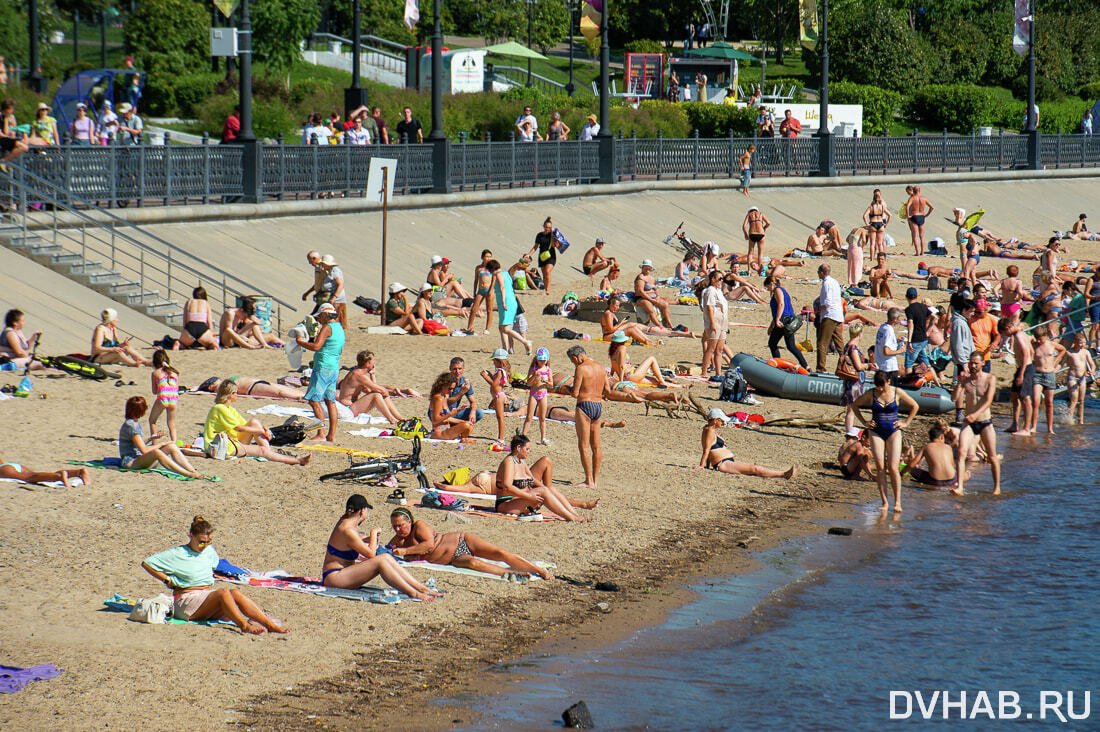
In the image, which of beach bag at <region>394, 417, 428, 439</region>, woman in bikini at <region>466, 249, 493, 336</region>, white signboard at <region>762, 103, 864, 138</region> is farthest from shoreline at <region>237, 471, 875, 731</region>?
white signboard at <region>762, 103, 864, 138</region>

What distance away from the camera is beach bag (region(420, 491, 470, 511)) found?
41.3 feet

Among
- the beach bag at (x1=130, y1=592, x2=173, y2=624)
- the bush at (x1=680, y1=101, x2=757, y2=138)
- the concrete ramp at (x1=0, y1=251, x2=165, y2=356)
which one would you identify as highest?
the bush at (x1=680, y1=101, x2=757, y2=138)

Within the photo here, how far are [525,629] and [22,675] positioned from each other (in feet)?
11.7

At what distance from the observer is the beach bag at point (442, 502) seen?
12.6 m

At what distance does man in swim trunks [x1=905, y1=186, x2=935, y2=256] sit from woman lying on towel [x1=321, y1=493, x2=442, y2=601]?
25.1 meters

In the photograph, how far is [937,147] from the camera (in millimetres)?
41500

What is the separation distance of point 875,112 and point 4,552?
4864 centimetres

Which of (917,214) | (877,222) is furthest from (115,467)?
(917,214)

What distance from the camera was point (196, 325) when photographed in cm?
1909

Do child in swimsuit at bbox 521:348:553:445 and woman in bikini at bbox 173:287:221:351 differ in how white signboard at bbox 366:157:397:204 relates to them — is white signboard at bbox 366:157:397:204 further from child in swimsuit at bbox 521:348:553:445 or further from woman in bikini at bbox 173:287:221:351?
child in swimsuit at bbox 521:348:553:445

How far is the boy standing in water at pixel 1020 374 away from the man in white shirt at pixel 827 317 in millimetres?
2482

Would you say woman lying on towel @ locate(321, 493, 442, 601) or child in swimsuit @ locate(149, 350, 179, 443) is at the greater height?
child in swimsuit @ locate(149, 350, 179, 443)

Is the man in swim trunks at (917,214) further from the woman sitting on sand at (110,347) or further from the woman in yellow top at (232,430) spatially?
the woman in yellow top at (232,430)

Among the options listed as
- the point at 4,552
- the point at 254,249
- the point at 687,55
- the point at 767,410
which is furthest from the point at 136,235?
the point at 687,55
